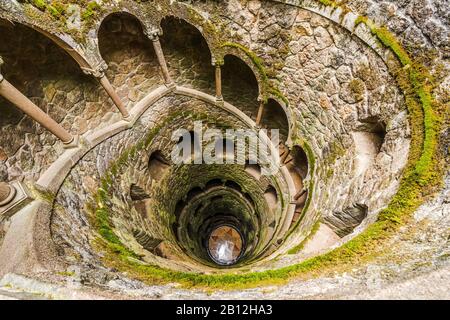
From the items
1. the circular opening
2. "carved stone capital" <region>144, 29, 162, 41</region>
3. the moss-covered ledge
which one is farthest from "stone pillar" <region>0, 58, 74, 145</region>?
the circular opening

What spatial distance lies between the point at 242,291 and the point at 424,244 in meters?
2.14

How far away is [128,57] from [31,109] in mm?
2812

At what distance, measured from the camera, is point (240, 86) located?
8023mm

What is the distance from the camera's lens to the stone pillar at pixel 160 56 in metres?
5.90

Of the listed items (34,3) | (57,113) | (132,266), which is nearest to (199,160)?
Answer: (57,113)

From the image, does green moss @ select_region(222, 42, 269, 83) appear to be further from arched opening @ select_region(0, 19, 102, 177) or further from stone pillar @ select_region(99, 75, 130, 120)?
arched opening @ select_region(0, 19, 102, 177)

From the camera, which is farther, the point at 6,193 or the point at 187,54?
the point at 187,54

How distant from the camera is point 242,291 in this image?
2.91 m

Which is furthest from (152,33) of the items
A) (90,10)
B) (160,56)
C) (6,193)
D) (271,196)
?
(271,196)

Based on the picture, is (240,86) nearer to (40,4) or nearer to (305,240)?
(305,240)

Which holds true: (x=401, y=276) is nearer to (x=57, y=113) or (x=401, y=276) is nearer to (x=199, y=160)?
A: (x=57, y=113)

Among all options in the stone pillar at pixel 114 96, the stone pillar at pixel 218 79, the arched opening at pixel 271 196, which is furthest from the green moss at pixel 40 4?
the arched opening at pixel 271 196

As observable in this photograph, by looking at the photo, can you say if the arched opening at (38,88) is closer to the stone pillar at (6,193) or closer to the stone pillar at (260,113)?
the stone pillar at (6,193)

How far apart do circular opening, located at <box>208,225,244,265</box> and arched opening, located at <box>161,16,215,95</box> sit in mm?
9050
